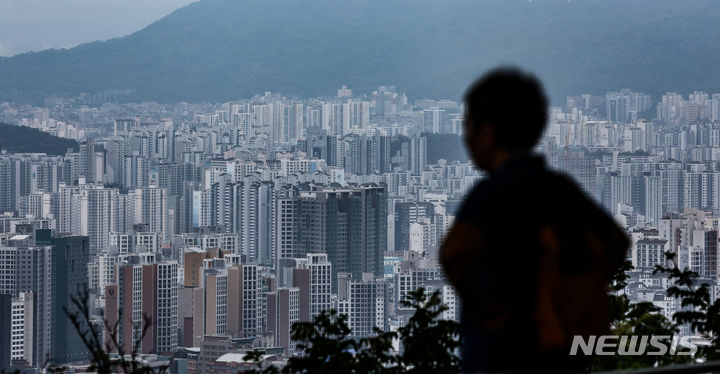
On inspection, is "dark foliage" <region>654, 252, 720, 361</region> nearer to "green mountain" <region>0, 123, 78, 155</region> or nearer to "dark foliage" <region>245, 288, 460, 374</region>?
"dark foliage" <region>245, 288, 460, 374</region>

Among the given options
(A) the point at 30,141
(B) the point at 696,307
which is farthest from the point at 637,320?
(A) the point at 30,141

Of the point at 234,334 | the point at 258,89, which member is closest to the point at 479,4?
the point at 258,89

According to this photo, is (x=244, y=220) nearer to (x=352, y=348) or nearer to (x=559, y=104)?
(x=559, y=104)

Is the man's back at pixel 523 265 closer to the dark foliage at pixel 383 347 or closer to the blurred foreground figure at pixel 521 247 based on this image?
the blurred foreground figure at pixel 521 247

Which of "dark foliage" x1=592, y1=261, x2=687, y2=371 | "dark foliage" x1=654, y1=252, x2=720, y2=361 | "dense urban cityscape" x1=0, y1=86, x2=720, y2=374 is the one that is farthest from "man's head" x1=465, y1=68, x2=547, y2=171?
"dense urban cityscape" x1=0, y1=86, x2=720, y2=374

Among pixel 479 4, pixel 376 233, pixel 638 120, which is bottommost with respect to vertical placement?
pixel 376 233

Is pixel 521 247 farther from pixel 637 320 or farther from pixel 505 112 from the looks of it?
pixel 637 320
